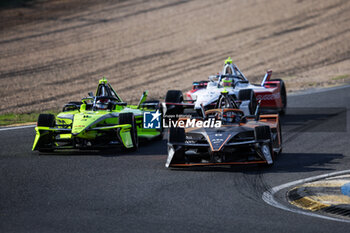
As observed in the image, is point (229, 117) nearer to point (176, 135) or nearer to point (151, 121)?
point (176, 135)

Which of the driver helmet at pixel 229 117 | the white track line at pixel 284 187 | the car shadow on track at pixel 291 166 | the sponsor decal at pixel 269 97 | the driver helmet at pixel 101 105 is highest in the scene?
the driver helmet at pixel 101 105

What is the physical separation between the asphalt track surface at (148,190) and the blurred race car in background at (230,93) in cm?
235

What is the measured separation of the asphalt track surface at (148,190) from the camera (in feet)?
24.6

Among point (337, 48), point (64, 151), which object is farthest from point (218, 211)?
point (337, 48)

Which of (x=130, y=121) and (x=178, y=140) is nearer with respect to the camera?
(x=178, y=140)

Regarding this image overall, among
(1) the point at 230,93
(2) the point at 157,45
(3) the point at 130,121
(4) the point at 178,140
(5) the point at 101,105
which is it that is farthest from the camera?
(2) the point at 157,45

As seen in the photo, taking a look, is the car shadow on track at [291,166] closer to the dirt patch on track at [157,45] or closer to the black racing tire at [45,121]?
the black racing tire at [45,121]

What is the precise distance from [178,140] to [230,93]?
6763 millimetres

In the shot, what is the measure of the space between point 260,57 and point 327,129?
→ 1633 cm

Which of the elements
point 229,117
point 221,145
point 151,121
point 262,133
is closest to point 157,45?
point 151,121

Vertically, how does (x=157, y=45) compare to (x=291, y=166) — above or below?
above

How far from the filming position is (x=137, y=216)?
26.0 feet

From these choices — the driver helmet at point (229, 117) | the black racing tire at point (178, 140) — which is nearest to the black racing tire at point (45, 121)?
the black racing tire at point (178, 140)

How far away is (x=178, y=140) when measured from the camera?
37.1 feet
